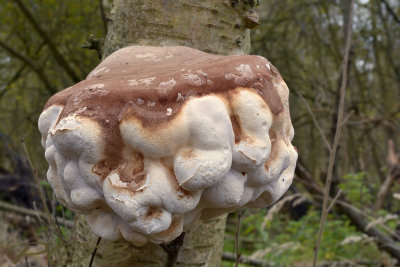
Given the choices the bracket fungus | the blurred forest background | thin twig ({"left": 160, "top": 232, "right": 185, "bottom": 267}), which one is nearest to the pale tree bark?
thin twig ({"left": 160, "top": 232, "right": 185, "bottom": 267})

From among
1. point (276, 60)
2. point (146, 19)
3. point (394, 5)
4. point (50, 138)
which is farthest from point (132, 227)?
point (394, 5)

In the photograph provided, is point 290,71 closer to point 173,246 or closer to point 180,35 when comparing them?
point 180,35

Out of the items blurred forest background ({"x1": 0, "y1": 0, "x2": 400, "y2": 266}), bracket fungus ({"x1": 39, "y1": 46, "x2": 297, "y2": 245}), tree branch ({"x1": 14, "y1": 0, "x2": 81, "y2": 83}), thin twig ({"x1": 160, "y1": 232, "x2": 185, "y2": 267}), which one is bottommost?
blurred forest background ({"x1": 0, "y1": 0, "x2": 400, "y2": 266})

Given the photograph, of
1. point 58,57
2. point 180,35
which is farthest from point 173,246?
point 58,57

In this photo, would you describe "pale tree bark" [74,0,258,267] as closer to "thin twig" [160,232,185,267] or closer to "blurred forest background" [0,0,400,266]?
"thin twig" [160,232,185,267]

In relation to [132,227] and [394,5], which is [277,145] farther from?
[394,5]

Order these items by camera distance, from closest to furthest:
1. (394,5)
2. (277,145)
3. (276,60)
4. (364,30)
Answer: (277,145) < (276,60) < (364,30) < (394,5)

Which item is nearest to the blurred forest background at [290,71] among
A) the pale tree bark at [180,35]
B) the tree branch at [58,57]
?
the tree branch at [58,57]

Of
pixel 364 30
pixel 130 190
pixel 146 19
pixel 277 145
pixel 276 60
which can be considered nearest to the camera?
pixel 130 190
